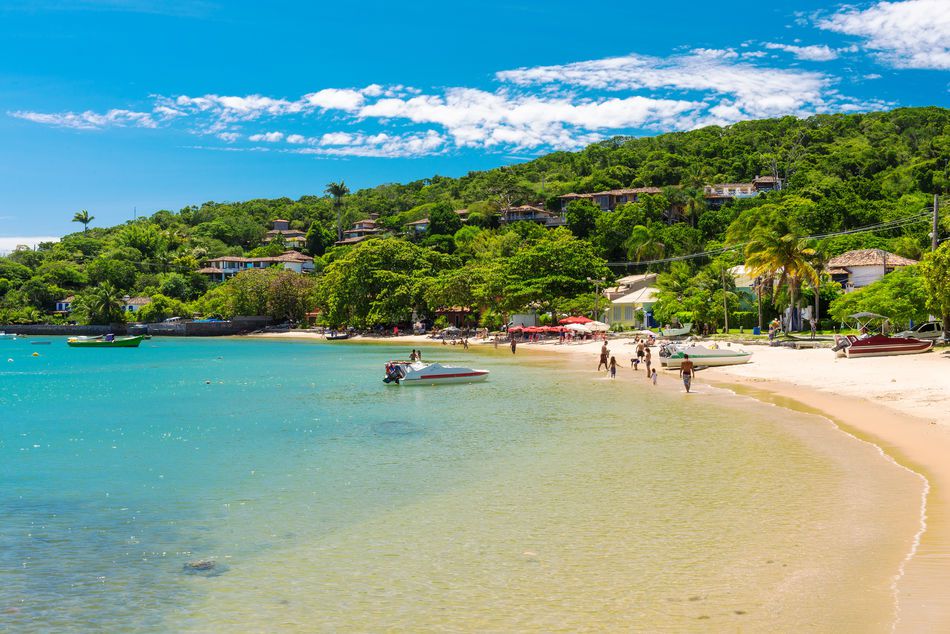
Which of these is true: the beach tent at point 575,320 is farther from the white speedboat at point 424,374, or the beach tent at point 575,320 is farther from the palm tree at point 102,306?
the palm tree at point 102,306

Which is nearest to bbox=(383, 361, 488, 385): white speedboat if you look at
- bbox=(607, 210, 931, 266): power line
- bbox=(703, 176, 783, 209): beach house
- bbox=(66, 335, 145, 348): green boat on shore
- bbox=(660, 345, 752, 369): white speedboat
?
bbox=(660, 345, 752, 369): white speedboat

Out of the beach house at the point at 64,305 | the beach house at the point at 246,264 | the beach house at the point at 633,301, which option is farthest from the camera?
the beach house at the point at 246,264

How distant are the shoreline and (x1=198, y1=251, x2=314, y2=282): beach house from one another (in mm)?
104855

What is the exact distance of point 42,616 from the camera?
9.26 m

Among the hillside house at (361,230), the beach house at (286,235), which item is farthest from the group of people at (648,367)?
the beach house at (286,235)

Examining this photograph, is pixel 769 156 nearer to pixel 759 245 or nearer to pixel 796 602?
pixel 759 245

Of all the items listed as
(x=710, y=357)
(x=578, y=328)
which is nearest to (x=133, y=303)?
(x=578, y=328)

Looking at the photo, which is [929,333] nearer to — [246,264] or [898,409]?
[898,409]

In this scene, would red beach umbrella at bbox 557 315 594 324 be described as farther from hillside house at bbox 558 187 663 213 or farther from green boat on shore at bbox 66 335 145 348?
green boat on shore at bbox 66 335 145 348

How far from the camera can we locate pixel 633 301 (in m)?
79.8

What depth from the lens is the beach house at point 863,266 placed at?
218 feet

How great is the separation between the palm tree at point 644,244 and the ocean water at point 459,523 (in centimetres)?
7080

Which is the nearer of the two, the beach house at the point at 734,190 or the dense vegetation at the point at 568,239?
the dense vegetation at the point at 568,239

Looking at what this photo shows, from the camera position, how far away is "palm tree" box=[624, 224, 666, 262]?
3775 inches
